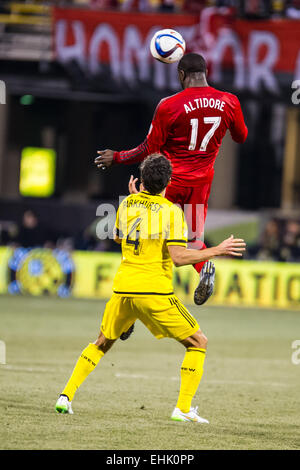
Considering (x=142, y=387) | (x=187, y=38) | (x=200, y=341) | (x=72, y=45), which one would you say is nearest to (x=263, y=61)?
(x=187, y=38)

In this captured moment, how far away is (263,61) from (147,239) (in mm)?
14600

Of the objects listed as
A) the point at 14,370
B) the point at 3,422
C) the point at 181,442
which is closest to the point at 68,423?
the point at 3,422

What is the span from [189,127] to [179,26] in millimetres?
13574

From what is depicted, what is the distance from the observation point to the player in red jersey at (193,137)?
7859 millimetres

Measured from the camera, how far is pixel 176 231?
23.8 ft

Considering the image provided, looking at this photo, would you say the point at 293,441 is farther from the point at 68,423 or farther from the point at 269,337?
the point at 269,337

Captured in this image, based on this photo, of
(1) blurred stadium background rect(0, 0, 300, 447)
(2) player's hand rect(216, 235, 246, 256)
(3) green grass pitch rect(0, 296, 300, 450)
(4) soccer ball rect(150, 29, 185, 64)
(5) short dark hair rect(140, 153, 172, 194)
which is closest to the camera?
(3) green grass pitch rect(0, 296, 300, 450)

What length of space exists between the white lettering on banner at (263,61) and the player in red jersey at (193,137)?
1339 cm

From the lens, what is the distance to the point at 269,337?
15258 millimetres

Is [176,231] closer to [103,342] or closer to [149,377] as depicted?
[103,342]

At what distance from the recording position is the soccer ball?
8.15 meters

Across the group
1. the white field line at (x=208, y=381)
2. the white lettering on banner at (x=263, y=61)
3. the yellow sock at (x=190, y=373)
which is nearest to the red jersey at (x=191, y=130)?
the yellow sock at (x=190, y=373)

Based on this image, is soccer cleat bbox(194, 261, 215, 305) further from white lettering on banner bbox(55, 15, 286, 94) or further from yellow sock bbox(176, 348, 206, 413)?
white lettering on banner bbox(55, 15, 286, 94)

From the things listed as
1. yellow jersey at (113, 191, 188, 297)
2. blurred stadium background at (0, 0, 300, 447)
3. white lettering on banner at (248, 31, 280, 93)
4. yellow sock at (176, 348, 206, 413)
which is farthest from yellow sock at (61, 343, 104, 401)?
white lettering on banner at (248, 31, 280, 93)
